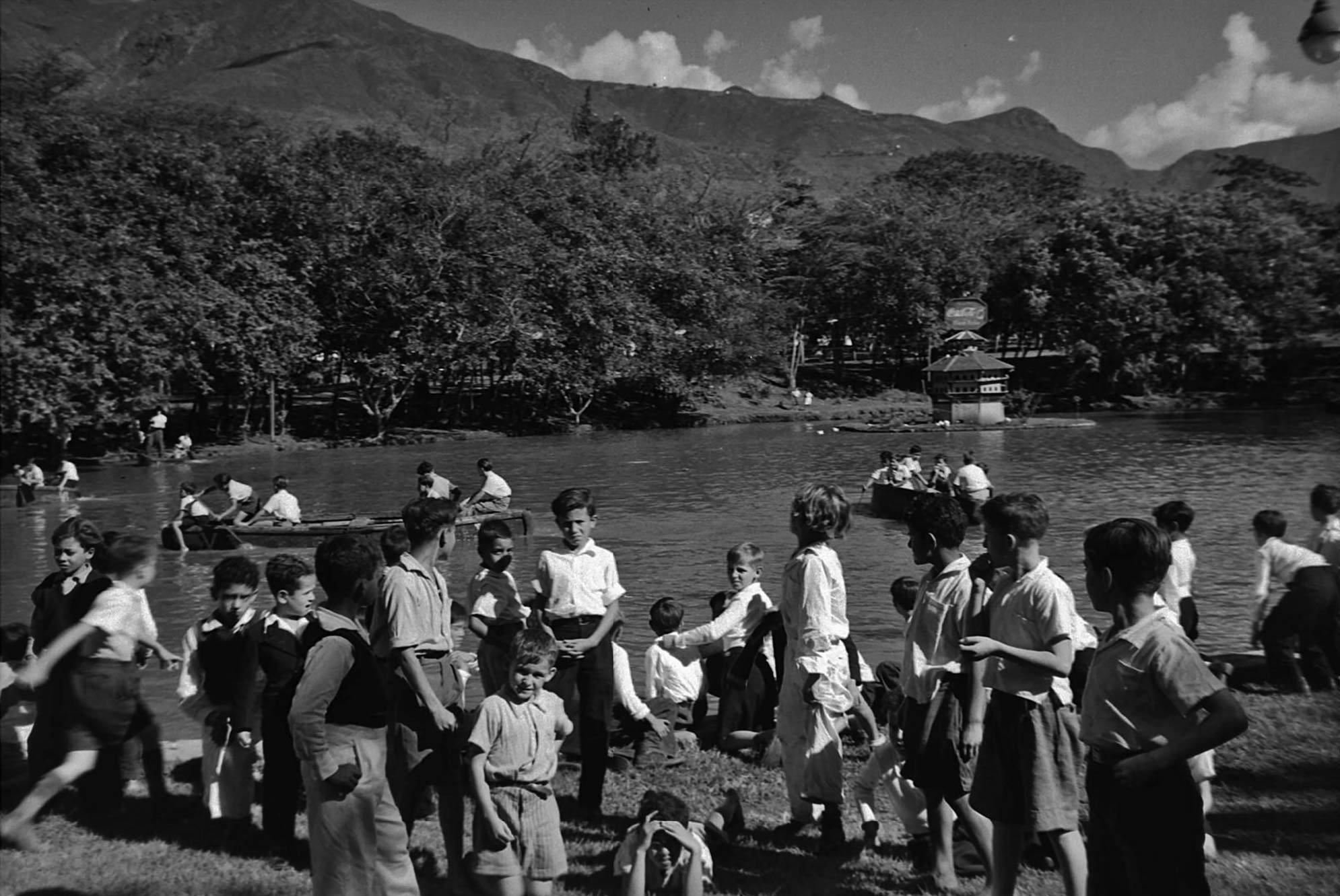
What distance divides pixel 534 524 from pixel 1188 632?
14.5 meters

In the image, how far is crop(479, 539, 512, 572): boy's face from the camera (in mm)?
5605

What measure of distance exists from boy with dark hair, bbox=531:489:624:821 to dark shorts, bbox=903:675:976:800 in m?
1.60

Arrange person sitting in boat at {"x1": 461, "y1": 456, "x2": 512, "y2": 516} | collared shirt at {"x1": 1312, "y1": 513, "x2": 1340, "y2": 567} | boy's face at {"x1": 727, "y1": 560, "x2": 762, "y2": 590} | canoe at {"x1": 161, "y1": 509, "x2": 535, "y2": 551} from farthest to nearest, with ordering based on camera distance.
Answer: person sitting in boat at {"x1": 461, "y1": 456, "x2": 512, "y2": 516}
canoe at {"x1": 161, "y1": 509, "x2": 535, "y2": 551}
collared shirt at {"x1": 1312, "y1": 513, "x2": 1340, "y2": 567}
boy's face at {"x1": 727, "y1": 560, "x2": 762, "y2": 590}

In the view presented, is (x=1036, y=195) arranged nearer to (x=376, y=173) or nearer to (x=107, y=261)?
(x=376, y=173)

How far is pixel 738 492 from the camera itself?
25016mm

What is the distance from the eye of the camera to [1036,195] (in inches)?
2943

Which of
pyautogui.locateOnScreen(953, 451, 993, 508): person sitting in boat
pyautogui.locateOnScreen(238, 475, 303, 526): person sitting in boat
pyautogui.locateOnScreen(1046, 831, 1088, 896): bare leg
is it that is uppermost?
pyautogui.locateOnScreen(1046, 831, 1088, 896): bare leg

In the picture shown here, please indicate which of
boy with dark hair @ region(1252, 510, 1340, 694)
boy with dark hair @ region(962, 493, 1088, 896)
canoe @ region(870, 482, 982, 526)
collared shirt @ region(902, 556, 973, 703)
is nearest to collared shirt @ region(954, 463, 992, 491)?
canoe @ region(870, 482, 982, 526)

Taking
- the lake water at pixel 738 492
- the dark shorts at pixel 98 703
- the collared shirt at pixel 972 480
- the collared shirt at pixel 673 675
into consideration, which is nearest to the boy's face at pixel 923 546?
the collared shirt at pixel 673 675

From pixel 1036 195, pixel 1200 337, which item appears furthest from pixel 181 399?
pixel 1036 195

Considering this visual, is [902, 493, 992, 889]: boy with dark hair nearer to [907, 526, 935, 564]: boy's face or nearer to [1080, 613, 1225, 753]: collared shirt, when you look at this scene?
[907, 526, 935, 564]: boy's face

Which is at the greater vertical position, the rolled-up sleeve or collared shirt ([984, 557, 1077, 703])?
collared shirt ([984, 557, 1077, 703])

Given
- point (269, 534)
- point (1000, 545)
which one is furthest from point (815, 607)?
point (269, 534)

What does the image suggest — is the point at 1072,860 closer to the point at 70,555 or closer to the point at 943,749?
the point at 943,749
